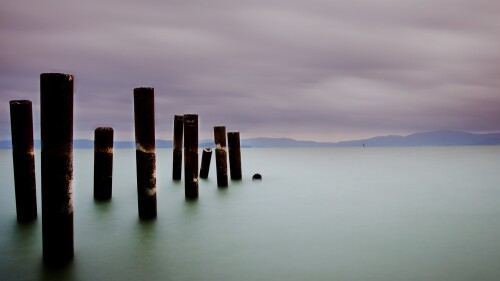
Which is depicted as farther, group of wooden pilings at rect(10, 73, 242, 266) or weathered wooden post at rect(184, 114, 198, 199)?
weathered wooden post at rect(184, 114, 198, 199)

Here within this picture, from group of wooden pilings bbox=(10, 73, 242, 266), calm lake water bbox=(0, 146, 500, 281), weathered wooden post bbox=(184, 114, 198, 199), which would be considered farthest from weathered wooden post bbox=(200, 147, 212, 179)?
weathered wooden post bbox=(184, 114, 198, 199)

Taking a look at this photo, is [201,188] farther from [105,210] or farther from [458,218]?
[458,218]

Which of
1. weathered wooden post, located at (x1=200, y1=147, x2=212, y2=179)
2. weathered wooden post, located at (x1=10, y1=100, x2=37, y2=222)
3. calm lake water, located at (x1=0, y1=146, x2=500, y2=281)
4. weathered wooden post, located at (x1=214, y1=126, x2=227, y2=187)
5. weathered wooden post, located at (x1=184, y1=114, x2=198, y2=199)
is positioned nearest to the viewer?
calm lake water, located at (x1=0, y1=146, x2=500, y2=281)

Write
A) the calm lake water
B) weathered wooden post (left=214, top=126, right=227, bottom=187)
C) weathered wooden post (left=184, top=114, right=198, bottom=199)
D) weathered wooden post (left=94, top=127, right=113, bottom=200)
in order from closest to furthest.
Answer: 1. the calm lake water
2. weathered wooden post (left=94, top=127, right=113, bottom=200)
3. weathered wooden post (left=184, top=114, right=198, bottom=199)
4. weathered wooden post (left=214, top=126, right=227, bottom=187)

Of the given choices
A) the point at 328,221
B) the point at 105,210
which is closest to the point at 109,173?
the point at 105,210

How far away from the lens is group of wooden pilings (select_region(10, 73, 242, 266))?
5.89 metres

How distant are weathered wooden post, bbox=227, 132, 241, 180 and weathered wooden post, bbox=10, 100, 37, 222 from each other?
8.62 meters

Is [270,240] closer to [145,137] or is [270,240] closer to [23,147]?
[145,137]

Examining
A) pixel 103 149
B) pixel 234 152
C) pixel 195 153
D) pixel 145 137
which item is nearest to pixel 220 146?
pixel 234 152

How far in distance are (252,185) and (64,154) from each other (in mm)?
13857

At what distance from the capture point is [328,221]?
11000 millimetres

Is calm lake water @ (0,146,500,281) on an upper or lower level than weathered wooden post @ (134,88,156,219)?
lower

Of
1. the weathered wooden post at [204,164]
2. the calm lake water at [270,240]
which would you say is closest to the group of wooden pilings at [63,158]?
the calm lake water at [270,240]

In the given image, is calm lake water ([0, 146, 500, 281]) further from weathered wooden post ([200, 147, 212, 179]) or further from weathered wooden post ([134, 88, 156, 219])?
weathered wooden post ([200, 147, 212, 179])
